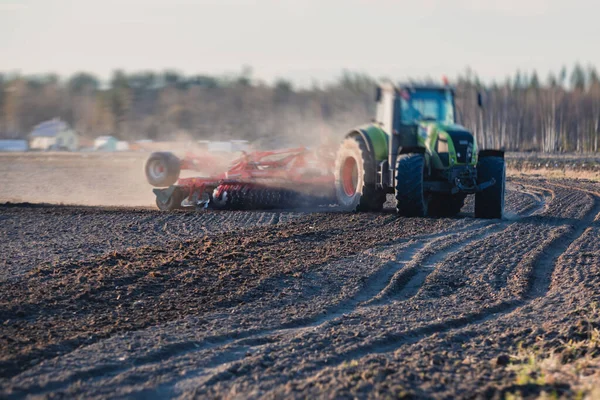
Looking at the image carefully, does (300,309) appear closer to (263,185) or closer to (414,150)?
(414,150)

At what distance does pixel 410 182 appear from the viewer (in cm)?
1367

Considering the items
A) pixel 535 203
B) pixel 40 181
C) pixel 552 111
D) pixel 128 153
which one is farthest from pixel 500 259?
pixel 552 111

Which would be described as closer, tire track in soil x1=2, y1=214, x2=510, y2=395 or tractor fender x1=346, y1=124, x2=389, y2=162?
tire track in soil x1=2, y1=214, x2=510, y2=395

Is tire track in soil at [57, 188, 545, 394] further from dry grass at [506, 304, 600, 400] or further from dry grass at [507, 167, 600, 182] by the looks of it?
dry grass at [507, 167, 600, 182]

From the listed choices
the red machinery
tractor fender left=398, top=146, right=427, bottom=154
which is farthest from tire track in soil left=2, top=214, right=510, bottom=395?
the red machinery

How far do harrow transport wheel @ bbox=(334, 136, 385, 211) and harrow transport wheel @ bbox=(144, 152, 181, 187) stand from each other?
4335mm

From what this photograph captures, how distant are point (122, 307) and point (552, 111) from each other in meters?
68.6

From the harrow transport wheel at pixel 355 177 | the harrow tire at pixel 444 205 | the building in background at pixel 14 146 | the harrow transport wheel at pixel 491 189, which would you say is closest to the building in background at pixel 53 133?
the building in background at pixel 14 146

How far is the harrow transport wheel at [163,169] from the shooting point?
1828cm

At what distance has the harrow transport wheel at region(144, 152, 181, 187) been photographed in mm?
18281

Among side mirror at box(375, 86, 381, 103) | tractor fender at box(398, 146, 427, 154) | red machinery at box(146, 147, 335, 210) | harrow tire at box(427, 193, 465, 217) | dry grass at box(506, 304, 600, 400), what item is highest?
side mirror at box(375, 86, 381, 103)

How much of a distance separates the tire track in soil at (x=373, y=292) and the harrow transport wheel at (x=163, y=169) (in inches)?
175

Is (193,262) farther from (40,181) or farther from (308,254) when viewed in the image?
(40,181)

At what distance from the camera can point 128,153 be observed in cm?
3762
